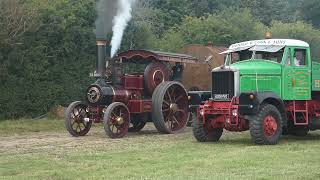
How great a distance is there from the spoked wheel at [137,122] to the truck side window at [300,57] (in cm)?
439

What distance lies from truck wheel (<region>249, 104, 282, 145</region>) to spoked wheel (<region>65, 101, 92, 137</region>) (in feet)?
15.5

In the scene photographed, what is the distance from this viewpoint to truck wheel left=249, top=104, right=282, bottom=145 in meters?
12.4

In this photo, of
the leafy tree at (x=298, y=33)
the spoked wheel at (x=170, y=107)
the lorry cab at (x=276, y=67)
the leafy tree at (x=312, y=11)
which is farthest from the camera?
the leafy tree at (x=312, y=11)

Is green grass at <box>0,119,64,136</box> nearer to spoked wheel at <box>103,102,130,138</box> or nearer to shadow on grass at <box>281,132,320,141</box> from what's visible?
spoked wheel at <box>103,102,130,138</box>

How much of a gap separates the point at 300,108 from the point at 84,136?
5143 millimetres

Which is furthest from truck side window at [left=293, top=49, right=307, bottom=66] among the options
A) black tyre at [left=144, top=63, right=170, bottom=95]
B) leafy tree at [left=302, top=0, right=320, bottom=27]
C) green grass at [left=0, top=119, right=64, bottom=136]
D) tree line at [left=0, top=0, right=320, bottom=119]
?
leafy tree at [left=302, top=0, right=320, bottom=27]

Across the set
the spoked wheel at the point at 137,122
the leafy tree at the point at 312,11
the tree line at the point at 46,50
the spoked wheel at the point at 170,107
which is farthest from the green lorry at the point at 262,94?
the leafy tree at the point at 312,11

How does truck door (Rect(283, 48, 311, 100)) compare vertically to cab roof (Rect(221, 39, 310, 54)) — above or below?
below

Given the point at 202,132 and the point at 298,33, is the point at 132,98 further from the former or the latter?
the point at 298,33

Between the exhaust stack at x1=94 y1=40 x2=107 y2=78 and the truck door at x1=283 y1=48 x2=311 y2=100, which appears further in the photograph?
the exhaust stack at x1=94 y1=40 x2=107 y2=78

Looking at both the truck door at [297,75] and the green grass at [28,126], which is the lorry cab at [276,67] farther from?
the green grass at [28,126]

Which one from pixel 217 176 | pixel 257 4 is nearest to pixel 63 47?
pixel 217 176

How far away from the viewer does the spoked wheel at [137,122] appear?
53.7 ft

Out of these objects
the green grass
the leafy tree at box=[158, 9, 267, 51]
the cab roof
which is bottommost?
the green grass
